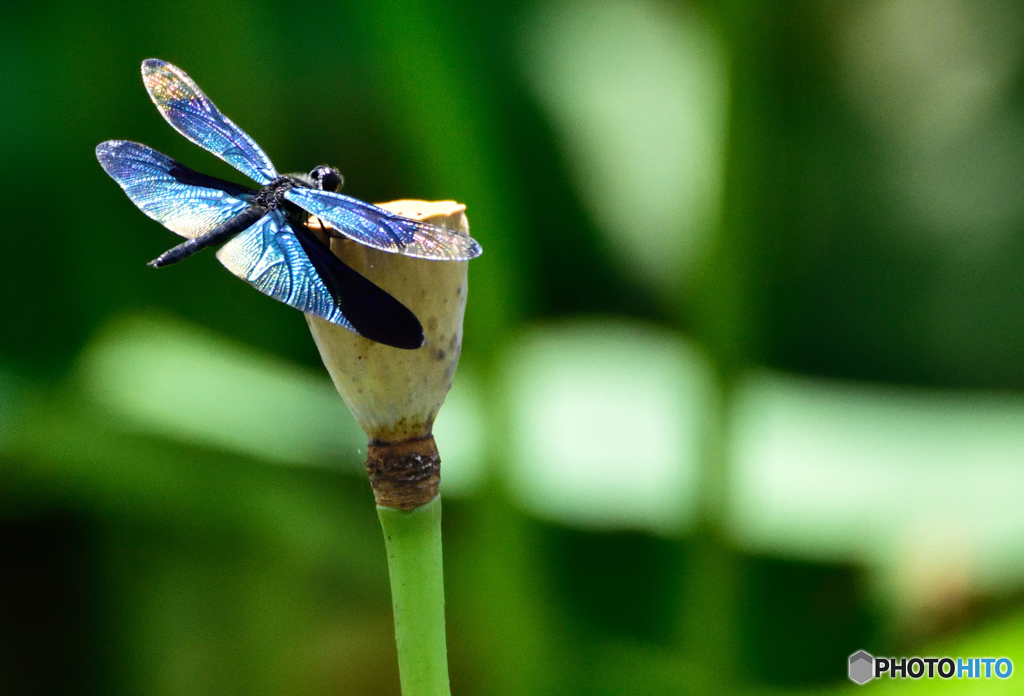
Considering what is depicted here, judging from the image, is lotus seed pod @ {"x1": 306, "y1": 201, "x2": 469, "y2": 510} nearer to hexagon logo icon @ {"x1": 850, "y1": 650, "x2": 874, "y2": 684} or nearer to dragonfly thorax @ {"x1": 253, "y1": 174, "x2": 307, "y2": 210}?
dragonfly thorax @ {"x1": 253, "y1": 174, "x2": 307, "y2": 210}

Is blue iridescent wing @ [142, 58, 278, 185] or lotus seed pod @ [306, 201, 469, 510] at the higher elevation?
blue iridescent wing @ [142, 58, 278, 185]

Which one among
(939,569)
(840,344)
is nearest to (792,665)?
(939,569)

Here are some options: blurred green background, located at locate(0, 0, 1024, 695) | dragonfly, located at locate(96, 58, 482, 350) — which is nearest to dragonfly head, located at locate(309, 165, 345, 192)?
dragonfly, located at locate(96, 58, 482, 350)

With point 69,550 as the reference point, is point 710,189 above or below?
above

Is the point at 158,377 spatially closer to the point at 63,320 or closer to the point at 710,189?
the point at 63,320

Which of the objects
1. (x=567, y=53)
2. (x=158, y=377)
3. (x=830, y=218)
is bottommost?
(x=158, y=377)

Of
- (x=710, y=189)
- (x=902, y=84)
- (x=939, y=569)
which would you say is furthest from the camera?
(x=902, y=84)
